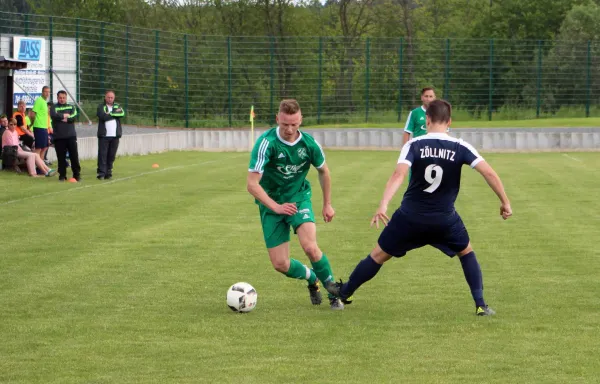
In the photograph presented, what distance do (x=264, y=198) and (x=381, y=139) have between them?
30901 mm

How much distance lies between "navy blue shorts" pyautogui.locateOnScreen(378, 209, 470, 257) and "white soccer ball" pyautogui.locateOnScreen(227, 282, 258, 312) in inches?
46.8

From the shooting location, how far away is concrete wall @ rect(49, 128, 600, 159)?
1476 inches

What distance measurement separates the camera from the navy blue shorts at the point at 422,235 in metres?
7.98

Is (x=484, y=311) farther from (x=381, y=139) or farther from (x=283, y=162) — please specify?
(x=381, y=139)

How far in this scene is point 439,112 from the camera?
26.0 feet

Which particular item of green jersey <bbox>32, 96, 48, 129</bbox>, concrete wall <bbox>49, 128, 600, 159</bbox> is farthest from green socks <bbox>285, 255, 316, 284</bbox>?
concrete wall <bbox>49, 128, 600, 159</bbox>

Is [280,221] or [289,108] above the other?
[289,108]

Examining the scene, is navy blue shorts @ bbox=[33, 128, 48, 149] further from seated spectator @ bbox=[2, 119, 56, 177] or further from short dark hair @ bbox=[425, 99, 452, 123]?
short dark hair @ bbox=[425, 99, 452, 123]

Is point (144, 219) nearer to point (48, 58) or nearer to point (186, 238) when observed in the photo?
point (186, 238)

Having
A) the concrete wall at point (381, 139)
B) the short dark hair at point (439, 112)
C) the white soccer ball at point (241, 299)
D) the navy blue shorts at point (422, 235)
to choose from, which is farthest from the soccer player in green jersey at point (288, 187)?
the concrete wall at point (381, 139)

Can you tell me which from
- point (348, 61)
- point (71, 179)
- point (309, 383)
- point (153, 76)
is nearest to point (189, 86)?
point (153, 76)

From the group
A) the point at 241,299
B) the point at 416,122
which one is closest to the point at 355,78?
the point at 416,122

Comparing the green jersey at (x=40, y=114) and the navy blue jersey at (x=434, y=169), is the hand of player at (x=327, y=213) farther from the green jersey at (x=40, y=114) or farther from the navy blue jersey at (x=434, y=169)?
the green jersey at (x=40, y=114)

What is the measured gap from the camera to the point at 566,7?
206 feet
